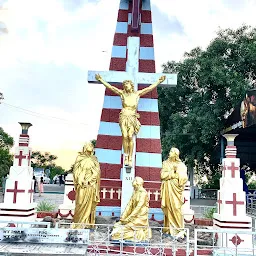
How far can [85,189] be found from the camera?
7137mm

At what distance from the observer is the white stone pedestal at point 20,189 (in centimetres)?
753

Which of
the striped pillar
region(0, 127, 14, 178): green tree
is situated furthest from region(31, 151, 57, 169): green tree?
the striped pillar

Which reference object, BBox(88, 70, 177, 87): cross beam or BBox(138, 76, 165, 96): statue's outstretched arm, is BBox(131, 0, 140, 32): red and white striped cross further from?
BBox(138, 76, 165, 96): statue's outstretched arm

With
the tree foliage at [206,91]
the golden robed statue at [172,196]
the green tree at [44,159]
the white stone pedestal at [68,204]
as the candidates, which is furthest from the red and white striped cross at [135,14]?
the green tree at [44,159]

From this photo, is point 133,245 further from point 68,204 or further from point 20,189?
point 20,189

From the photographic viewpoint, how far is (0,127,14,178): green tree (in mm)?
21969

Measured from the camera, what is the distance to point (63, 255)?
4.10 metres

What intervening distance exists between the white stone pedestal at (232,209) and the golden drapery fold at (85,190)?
2.80 m

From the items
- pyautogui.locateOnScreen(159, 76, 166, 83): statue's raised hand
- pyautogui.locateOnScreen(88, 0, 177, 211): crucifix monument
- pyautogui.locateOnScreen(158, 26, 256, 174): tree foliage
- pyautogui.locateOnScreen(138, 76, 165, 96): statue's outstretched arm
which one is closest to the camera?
pyautogui.locateOnScreen(138, 76, 165, 96): statue's outstretched arm

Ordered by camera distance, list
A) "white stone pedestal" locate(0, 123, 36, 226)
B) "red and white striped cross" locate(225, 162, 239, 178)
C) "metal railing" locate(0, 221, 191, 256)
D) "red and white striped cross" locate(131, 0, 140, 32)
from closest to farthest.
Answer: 1. "metal railing" locate(0, 221, 191, 256)
2. "red and white striped cross" locate(225, 162, 239, 178)
3. "white stone pedestal" locate(0, 123, 36, 226)
4. "red and white striped cross" locate(131, 0, 140, 32)

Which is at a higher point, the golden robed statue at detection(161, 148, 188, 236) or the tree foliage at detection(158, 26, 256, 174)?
the tree foliage at detection(158, 26, 256, 174)

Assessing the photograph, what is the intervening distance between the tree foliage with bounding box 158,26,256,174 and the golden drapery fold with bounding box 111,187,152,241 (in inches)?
443

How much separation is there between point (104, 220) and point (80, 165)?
1.78 meters

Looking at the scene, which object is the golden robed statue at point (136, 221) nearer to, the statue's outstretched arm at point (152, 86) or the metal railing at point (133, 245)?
the metal railing at point (133, 245)
